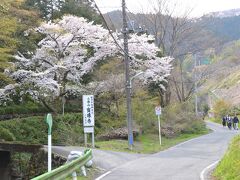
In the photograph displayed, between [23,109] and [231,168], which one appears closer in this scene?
[231,168]

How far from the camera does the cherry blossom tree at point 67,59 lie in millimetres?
32875

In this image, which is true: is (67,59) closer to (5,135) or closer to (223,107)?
(5,135)

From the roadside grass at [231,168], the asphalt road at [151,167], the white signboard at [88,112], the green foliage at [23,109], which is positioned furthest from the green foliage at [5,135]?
the roadside grass at [231,168]

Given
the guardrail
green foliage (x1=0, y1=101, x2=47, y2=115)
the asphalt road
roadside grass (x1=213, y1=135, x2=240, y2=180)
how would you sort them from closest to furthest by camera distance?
the guardrail, roadside grass (x1=213, y1=135, x2=240, y2=180), the asphalt road, green foliage (x1=0, y1=101, x2=47, y2=115)

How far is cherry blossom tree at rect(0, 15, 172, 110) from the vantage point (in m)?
32.9

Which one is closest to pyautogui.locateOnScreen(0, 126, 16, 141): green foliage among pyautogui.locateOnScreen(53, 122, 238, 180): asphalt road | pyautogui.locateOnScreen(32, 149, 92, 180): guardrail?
pyautogui.locateOnScreen(53, 122, 238, 180): asphalt road

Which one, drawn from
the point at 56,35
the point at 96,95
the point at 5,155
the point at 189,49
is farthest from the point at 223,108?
the point at 5,155

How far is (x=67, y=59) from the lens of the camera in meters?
34.6

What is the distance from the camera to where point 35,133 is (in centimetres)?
2855

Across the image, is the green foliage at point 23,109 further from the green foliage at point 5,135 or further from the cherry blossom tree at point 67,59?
the green foliage at point 5,135

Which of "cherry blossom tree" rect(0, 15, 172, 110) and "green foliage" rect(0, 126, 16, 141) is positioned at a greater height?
"cherry blossom tree" rect(0, 15, 172, 110)

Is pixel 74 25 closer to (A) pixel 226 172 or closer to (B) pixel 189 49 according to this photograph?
(B) pixel 189 49

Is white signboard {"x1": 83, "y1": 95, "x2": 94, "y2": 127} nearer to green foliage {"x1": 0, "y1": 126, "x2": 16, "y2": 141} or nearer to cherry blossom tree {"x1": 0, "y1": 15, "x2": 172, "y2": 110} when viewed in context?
green foliage {"x1": 0, "y1": 126, "x2": 16, "y2": 141}

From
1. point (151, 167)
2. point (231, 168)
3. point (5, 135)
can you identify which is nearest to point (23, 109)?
point (5, 135)
